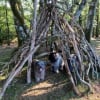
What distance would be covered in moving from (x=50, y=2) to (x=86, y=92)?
266cm

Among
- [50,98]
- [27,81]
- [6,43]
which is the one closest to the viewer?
[50,98]

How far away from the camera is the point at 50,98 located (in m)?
6.28

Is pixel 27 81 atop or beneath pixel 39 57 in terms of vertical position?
beneath

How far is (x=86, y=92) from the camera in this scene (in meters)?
6.50

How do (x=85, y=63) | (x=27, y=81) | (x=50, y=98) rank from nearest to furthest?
(x=50, y=98)
(x=27, y=81)
(x=85, y=63)

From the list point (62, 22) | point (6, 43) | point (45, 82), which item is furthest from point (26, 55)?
point (6, 43)

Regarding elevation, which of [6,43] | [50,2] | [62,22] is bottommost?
[6,43]

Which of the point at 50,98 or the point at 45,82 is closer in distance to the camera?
the point at 50,98

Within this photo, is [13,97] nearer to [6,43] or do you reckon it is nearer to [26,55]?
[26,55]

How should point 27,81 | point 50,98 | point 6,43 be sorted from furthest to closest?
1. point 6,43
2. point 27,81
3. point 50,98

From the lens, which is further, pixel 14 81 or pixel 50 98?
pixel 14 81

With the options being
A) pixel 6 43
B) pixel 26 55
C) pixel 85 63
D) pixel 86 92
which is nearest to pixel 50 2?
pixel 26 55

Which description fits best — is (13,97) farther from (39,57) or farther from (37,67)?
(39,57)

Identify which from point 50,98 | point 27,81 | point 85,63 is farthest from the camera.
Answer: point 85,63
